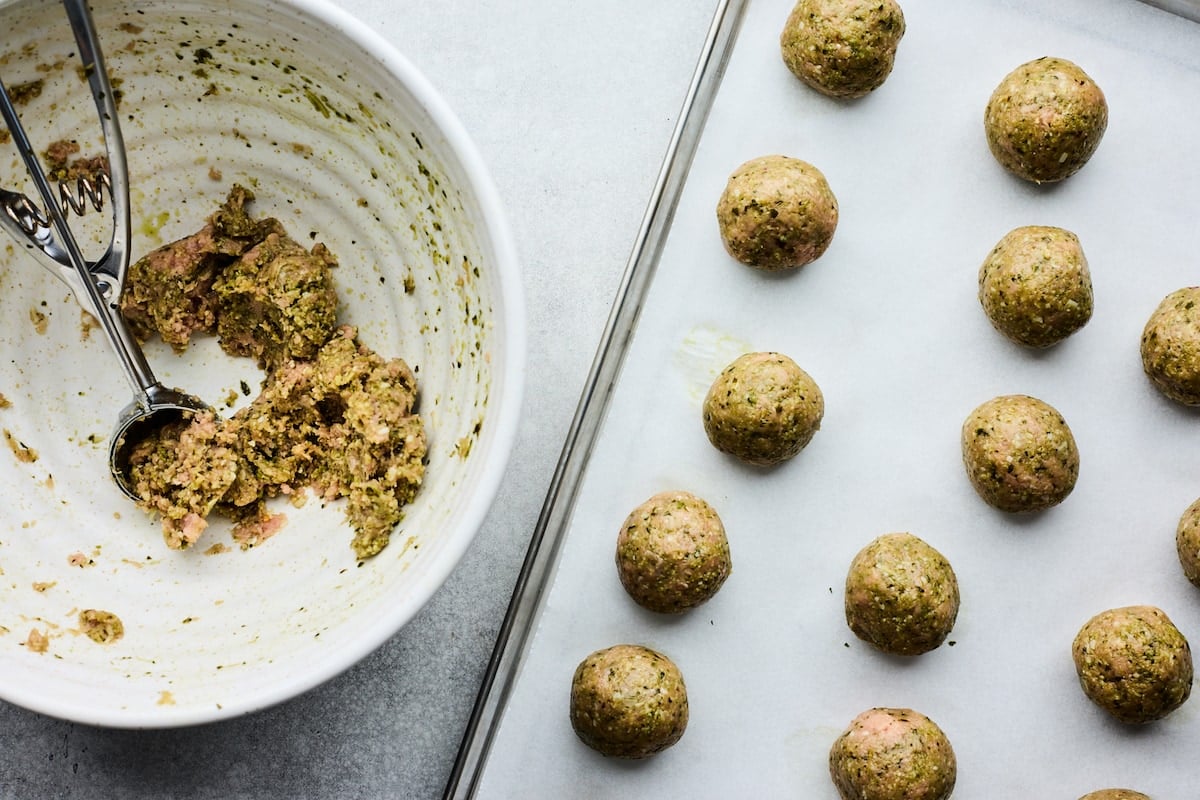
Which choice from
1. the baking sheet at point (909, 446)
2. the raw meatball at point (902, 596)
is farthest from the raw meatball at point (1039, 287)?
the raw meatball at point (902, 596)

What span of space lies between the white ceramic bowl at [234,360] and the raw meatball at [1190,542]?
3.73 feet

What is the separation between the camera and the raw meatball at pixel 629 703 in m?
1.59

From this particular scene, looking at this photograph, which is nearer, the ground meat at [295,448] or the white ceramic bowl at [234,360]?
the white ceramic bowl at [234,360]

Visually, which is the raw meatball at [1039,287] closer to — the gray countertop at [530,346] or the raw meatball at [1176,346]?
the raw meatball at [1176,346]

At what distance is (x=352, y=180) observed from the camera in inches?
59.4

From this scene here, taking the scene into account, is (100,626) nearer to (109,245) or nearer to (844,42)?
(109,245)

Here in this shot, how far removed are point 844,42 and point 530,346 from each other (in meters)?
0.70

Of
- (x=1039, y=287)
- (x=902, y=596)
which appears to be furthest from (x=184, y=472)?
(x=1039, y=287)

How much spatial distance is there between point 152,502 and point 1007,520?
4.41 feet

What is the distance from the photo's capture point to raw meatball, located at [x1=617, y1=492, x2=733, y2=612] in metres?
1.61

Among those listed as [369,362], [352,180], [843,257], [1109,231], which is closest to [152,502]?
[369,362]

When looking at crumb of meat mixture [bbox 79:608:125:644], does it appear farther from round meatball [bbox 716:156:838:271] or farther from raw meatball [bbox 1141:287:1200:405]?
raw meatball [bbox 1141:287:1200:405]

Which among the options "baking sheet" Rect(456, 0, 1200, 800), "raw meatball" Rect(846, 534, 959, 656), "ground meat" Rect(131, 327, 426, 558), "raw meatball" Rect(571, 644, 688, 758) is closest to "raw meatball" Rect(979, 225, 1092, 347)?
"baking sheet" Rect(456, 0, 1200, 800)

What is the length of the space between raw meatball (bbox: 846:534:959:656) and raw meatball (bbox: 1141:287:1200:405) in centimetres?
46
